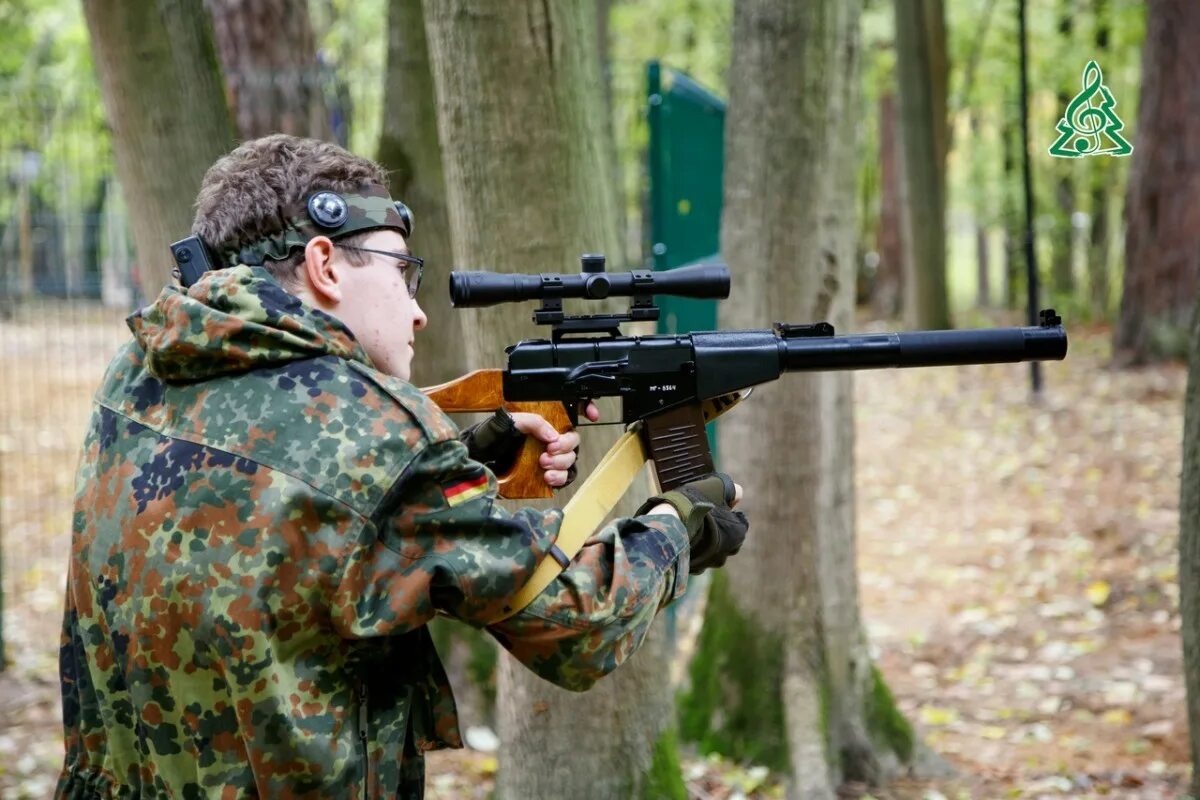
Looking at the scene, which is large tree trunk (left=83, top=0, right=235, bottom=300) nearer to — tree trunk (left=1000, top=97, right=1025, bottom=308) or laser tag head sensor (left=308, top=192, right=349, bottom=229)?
laser tag head sensor (left=308, top=192, right=349, bottom=229)

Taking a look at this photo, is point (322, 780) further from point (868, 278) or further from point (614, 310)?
point (868, 278)

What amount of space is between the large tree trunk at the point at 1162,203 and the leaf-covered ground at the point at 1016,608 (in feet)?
1.65

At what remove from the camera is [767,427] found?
204 inches

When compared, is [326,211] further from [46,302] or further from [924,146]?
[924,146]

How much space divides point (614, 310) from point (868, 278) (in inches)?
970

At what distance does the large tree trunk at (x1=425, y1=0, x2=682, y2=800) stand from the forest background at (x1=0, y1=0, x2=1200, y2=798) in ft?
0.04

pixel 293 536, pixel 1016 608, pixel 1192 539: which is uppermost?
pixel 293 536

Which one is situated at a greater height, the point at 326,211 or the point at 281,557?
the point at 326,211

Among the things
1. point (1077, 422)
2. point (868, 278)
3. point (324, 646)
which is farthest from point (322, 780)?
point (868, 278)

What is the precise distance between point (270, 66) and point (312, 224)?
13.7 feet

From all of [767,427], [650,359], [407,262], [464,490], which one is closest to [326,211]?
[407,262]

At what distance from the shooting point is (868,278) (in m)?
27.6

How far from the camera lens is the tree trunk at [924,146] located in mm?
14828

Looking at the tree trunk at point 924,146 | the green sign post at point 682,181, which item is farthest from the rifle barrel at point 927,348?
the tree trunk at point 924,146
